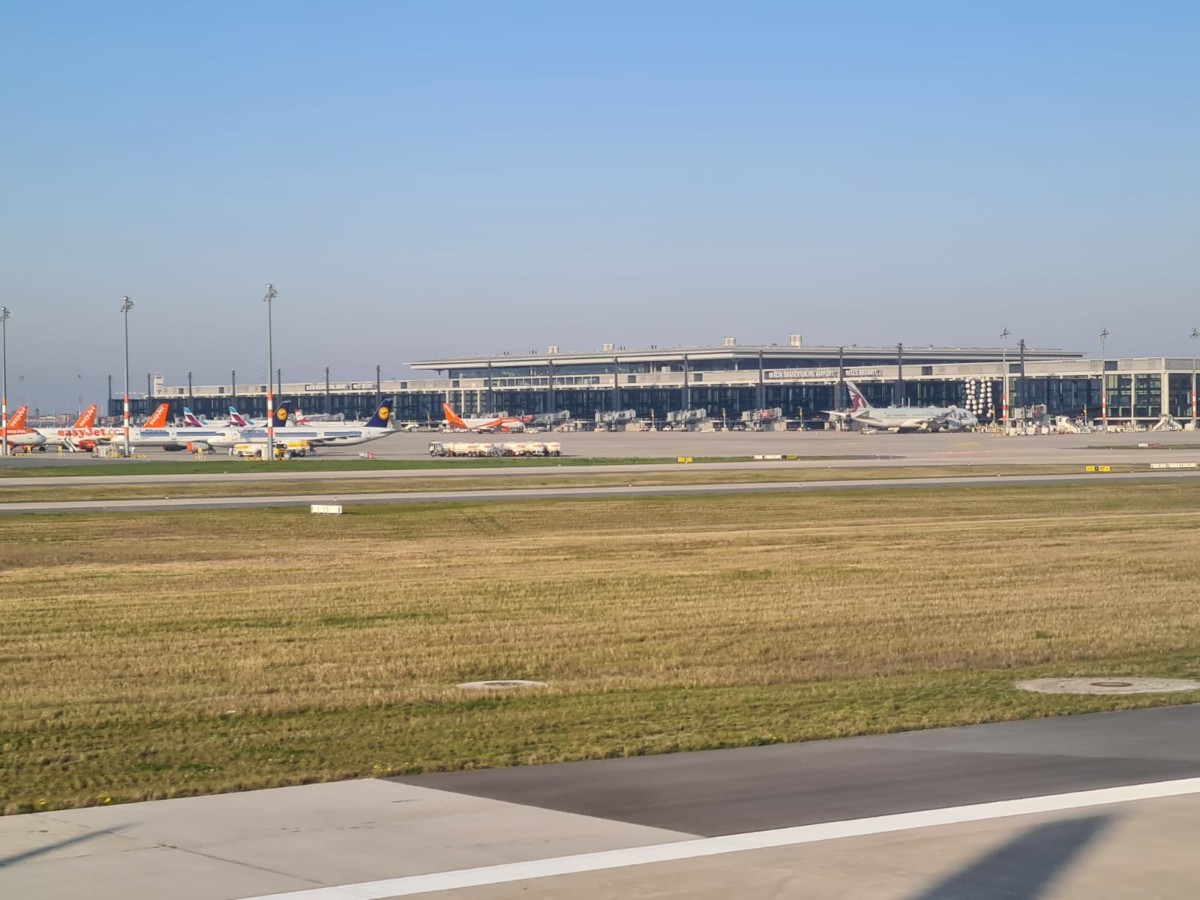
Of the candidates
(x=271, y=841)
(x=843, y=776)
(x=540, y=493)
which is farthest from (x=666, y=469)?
(x=271, y=841)

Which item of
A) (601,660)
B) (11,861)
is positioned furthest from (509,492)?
(11,861)

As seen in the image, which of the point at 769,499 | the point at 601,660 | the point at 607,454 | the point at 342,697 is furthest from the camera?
the point at 607,454

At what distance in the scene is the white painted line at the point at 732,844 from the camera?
8438mm

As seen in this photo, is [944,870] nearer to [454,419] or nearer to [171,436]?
[171,436]

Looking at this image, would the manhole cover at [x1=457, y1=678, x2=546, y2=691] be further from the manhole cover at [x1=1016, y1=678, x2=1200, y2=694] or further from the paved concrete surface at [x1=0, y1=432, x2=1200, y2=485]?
the paved concrete surface at [x1=0, y1=432, x2=1200, y2=485]

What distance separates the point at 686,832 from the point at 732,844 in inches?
18.3

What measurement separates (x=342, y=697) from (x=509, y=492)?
45491 millimetres

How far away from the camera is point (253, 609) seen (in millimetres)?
23781

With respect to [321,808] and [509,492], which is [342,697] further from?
[509,492]

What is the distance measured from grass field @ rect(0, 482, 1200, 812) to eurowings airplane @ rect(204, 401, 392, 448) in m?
87.0

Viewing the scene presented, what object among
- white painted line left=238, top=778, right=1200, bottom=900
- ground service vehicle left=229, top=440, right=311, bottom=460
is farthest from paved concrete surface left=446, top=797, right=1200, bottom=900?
ground service vehicle left=229, top=440, right=311, bottom=460

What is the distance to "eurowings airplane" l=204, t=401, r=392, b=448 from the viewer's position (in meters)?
126

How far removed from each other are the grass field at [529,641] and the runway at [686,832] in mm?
945

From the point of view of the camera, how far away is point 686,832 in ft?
31.6
